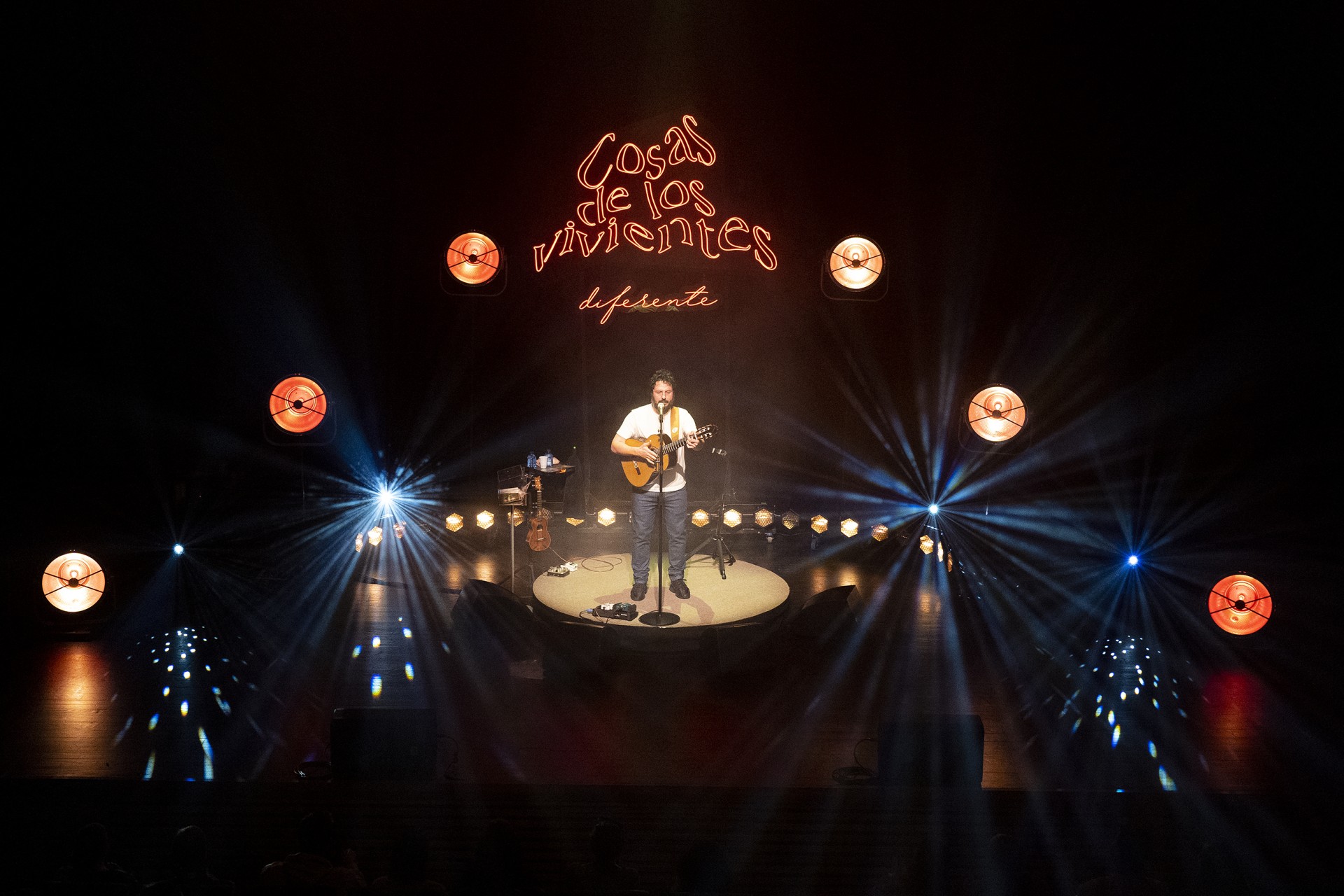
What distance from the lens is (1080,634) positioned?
6.92 metres

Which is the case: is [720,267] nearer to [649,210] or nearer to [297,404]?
[649,210]

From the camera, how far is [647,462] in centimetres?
656

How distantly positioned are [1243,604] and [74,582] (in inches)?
390

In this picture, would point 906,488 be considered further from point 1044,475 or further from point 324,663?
point 324,663

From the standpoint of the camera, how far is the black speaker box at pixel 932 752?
424 cm

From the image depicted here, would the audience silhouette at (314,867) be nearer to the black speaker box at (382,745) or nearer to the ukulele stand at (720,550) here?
the black speaker box at (382,745)

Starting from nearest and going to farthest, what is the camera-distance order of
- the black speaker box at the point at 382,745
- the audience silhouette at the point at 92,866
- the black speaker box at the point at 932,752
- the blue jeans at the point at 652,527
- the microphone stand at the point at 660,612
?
the audience silhouette at the point at 92,866 → the black speaker box at the point at 932,752 → the black speaker box at the point at 382,745 → the microphone stand at the point at 660,612 → the blue jeans at the point at 652,527

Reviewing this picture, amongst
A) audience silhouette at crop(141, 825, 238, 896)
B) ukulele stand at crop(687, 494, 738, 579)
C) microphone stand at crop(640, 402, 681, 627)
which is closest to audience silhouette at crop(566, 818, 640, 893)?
audience silhouette at crop(141, 825, 238, 896)

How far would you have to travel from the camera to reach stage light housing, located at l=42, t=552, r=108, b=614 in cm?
641

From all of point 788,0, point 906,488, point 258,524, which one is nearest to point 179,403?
point 258,524

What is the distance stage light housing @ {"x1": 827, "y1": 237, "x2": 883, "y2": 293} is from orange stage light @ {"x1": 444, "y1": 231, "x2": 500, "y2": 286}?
3723mm

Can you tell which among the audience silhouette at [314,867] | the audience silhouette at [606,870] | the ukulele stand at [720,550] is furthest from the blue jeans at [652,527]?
the audience silhouette at [314,867]

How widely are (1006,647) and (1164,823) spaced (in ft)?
7.89

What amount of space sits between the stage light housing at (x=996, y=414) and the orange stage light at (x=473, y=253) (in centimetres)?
528
